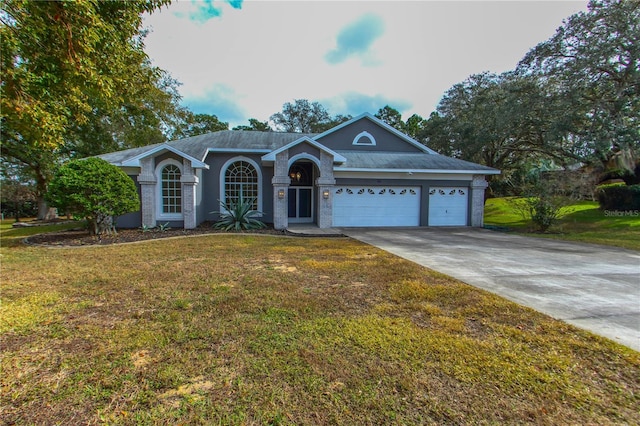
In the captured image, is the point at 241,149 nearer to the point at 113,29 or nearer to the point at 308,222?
the point at 308,222

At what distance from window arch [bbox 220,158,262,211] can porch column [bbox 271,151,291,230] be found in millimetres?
1790

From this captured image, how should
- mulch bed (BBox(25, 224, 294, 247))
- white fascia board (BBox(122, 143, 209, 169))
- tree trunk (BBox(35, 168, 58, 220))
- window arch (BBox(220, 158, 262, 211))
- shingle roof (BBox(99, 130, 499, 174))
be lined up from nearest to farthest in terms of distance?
mulch bed (BBox(25, 224, 294, 247)), white fascia board (BBox(122, 143, 209, 169)), shingle roof (BBox(99, 130, 499, 174)), window arch (BBox(220, 158, 262, 211)), tree trunk (BBox(35, 168, 58, 220))

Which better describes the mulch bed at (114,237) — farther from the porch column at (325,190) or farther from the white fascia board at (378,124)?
the white fascia board at (378,124)

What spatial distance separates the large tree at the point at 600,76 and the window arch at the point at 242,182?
1643 centimetres

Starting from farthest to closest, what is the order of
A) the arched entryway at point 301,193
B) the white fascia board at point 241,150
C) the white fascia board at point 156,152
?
the arched entryway at point 301,193
the white fascia board at point 241,150
the white fascia board at point 156,152

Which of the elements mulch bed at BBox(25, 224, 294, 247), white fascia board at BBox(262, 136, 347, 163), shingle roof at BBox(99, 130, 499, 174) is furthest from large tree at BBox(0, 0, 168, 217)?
shingle roof at BBox(99, 130, 499, 174)

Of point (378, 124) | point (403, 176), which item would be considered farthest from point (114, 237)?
point (378, 124)

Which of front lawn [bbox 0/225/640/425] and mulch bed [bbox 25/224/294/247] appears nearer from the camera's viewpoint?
front lawn [bbox 0/225/640/425]

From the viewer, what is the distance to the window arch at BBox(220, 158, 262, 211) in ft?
47.1

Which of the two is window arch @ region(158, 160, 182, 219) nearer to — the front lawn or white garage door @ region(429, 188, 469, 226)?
the front lawn

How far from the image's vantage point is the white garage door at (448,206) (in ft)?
49.5

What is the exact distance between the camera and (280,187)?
1302cm

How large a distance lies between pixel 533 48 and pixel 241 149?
1759cm

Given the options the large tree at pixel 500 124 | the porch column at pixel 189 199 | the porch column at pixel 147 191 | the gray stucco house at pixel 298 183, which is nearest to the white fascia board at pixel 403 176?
the gray stucco house at pixel 298 183
